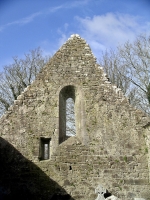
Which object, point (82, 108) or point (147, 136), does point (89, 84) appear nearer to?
point (82, 108)

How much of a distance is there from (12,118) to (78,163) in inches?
124

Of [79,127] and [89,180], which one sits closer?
[89,180]

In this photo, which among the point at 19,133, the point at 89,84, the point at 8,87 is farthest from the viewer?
the point at 8,87

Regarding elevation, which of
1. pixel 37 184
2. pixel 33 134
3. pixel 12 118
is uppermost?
pixel 12 118

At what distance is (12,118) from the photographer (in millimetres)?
8664

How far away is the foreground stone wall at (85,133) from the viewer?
7.85 meters

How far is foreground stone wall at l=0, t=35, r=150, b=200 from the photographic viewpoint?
7852 mm

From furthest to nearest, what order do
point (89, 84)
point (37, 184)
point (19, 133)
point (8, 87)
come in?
point (8, 87), point (89, 84), point (19, 133), point (37, 184)

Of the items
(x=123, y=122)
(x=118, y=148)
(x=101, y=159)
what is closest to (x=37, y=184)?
(x=101, y=159)

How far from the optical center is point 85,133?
8.48 meters

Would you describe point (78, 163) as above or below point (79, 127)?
below

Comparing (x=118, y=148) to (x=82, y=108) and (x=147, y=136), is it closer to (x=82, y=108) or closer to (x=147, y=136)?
(x=147, y=136)

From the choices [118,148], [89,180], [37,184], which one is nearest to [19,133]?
[37,184]

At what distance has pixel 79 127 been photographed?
29.0ft
